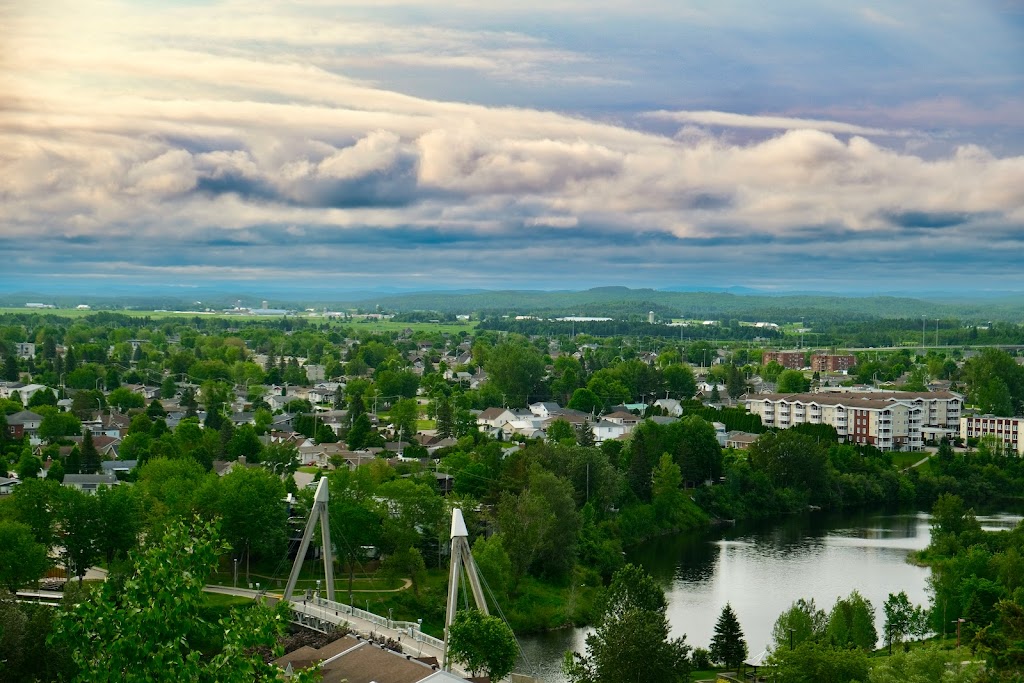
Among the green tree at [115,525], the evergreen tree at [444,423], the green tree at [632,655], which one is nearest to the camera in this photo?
the green tree at [632,655]

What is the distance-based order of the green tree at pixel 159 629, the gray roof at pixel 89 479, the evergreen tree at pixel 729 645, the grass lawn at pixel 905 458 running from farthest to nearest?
the grass lawn at pixel 905 458, the gray roof at pixel 89 479, the evergreen tree at pixel 729 645, the green tree at pixel 159 629

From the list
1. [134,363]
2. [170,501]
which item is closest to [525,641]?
[170,501]

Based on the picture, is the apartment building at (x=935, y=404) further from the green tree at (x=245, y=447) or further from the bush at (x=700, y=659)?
the bush at (x=700, y=659)

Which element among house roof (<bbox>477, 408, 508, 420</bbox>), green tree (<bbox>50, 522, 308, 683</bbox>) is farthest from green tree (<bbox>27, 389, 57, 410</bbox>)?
green tree (<bbox>50, 522, 308, 683</bbox>)

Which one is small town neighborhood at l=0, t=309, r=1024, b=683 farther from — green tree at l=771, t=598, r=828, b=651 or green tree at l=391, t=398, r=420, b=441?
green tree at l=771, t=598, r=828, b=651

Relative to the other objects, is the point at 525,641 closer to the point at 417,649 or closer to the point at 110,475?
the point at 417,649

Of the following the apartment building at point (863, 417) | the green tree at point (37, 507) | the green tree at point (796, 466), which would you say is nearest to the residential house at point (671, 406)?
the apartment building at point (863, 417)

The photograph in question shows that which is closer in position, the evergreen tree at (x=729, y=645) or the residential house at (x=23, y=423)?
the evergreen tree at (x=729, y=645)

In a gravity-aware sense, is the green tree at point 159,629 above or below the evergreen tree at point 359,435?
above

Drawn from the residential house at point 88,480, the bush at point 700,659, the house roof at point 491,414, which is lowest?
the bush at point 700,659

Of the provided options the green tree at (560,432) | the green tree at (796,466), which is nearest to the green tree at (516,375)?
the green tree at (560,432)
